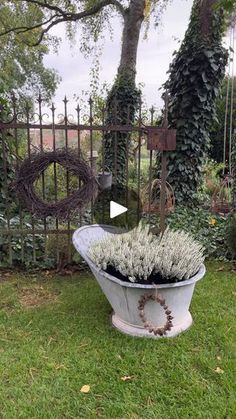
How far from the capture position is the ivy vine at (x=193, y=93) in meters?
4.62

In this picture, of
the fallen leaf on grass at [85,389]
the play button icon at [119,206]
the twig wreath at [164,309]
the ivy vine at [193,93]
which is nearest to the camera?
the fallen leaf on grass at [85,389]

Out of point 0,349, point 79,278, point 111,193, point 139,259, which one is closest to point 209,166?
point 111,193

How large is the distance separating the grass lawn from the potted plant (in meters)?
A: 0.12

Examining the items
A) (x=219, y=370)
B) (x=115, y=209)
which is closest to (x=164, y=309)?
(x=219, y=370)

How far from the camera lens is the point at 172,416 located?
1724 mm

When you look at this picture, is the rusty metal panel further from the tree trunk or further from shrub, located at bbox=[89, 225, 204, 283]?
the tree trunk

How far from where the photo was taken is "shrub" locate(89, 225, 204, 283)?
2.32 m

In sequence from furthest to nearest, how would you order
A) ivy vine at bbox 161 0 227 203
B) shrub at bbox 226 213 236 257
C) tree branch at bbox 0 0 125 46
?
tree branch at bbox 0 0 125 46 < ivy vine at bbox 161 0 227 203 < shrub at bbox 226 213 236 257

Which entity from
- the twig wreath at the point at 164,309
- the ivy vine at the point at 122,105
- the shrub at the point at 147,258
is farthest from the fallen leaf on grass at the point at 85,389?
the ivy vine at the point at 122,105

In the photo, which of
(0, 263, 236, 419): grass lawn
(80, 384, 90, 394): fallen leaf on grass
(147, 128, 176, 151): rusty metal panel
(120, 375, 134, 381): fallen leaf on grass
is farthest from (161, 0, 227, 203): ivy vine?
(80, 384, 90, 394): fallen leaf on grass

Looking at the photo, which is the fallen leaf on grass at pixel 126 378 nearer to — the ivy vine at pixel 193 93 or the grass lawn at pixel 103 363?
the grass lawn at pixel 103 363

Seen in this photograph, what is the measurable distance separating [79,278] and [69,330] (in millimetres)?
970

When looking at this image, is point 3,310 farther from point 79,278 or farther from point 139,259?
point 139,259

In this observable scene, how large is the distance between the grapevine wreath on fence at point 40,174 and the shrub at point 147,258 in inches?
29.6
